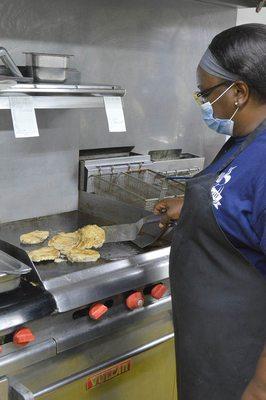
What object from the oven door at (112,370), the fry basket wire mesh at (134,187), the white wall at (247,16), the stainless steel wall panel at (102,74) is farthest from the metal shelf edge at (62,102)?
the white wall at (247,16)

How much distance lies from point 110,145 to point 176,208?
0.72 m

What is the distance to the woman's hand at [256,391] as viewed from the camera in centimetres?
102

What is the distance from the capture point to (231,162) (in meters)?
1.19

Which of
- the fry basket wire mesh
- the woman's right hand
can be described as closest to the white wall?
the fry basket wire mesh

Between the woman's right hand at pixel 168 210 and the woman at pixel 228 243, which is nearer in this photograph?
the woman at pixel 228 243

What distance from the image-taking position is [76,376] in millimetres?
1442

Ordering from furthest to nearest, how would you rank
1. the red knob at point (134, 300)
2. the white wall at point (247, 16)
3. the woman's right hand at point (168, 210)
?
the white wall at point (247, 16), the woman's right hand at point (168, 210), the red knob at point (134, 300)

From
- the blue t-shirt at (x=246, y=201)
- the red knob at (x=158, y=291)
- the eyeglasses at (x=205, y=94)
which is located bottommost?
the red knob at (x=158, y=291)

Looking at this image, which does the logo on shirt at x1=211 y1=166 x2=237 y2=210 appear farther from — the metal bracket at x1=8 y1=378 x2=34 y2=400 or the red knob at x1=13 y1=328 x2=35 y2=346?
the metal bracket at x1=8 y1=378 x2=34 y2=400

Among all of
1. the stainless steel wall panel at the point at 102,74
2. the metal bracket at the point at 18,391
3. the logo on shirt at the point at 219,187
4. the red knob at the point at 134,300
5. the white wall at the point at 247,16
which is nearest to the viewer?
the logo on shirt at the point at 219,187

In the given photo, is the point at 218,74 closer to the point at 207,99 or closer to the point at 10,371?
the point at 207,99

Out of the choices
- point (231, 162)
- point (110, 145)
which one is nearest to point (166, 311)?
point (231, 162)

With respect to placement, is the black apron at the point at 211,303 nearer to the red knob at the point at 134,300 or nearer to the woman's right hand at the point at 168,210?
the red knob at the point at 134,300

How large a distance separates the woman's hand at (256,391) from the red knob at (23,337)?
1.88ft
